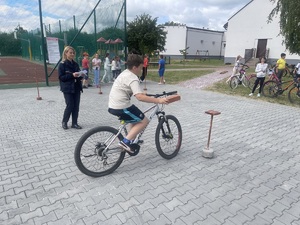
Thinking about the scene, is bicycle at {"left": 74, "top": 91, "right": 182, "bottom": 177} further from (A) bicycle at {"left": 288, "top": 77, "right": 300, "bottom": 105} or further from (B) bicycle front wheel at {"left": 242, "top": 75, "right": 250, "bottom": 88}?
(B) bicycle front wheel at {"left": 242, "top": 75, "right": 250, "bottom": 88}

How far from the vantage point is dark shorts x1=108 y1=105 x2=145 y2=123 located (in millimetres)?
3248

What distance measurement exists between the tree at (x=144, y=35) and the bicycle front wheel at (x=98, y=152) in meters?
24.3

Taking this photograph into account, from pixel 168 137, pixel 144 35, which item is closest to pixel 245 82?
pixel 168 137

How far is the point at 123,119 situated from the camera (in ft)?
11.0

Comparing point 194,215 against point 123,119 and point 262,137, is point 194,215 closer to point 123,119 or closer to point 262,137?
point 123,119

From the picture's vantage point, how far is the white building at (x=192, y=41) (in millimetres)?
41844

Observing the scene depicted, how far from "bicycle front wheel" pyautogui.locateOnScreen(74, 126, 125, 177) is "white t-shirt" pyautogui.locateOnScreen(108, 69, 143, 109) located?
0.39m

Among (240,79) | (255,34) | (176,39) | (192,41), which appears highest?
(176,39)

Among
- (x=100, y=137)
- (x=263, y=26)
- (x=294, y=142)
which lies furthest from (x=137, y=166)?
(x=263, y=26)

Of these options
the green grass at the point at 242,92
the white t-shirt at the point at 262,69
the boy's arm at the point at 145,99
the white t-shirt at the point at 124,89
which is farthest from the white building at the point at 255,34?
the white t-shirt at the point at 124,89

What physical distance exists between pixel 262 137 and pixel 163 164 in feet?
8.79

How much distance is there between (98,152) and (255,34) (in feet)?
92.1

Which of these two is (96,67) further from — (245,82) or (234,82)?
(245,82)

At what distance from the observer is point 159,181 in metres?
3.33
